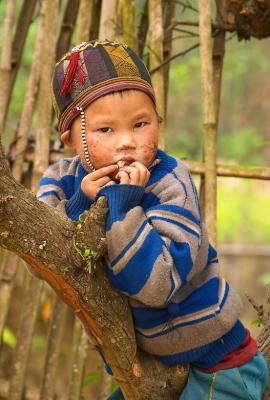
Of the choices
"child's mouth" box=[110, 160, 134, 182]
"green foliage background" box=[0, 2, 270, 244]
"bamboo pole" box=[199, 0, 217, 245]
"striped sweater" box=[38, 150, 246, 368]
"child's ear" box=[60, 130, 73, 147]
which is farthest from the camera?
"green foliage background" box=[0, 2, 270, 244]

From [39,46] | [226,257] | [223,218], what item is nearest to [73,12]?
[39,46]

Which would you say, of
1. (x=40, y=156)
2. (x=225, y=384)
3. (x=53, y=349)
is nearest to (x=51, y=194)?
(x=225, y=384)

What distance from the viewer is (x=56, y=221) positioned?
1.37 m

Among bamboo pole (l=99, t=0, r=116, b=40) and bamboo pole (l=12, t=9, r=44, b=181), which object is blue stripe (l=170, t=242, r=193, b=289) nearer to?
bamboo pole (l=99, t=0, r=116, b=40)

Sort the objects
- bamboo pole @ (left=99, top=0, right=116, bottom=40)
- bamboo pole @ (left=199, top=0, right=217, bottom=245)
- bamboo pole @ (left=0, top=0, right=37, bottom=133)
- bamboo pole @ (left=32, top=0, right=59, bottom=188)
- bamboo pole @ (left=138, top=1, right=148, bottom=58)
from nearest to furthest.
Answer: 1. bamboo pole @ (left=199, top=0, right=217, bottom=245)
2. bamboo pole @ (left=99, top=0, right=116, bottom=40)
3. bamboo pole @ (left=32, top=0, right=59, bottom=188)
4. bamboo pole @ (left=138, top=1, right=148, bottom=58)
5. bamboo pole @ (left=0, top=0, right=37, bottom=133)

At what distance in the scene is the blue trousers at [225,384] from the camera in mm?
1607

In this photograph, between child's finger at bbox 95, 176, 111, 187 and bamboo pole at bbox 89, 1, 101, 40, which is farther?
bamboo pole at bbox 89, 1, 101, 40

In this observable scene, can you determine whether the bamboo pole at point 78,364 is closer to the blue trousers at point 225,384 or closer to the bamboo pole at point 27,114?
the bamboo pole at point 27,114

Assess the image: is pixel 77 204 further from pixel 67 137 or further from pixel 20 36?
pixel 20 36

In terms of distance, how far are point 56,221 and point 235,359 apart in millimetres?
575

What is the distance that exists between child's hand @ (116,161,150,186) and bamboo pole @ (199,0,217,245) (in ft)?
3.84

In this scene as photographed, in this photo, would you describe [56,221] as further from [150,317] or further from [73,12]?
[73,12]

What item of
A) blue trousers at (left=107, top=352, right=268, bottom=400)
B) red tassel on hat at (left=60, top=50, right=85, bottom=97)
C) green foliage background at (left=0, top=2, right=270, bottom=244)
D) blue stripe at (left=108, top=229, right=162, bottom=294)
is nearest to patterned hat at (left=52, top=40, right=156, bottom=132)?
red tassel on hat at (left=60, top=50, right=85, bottom=97)

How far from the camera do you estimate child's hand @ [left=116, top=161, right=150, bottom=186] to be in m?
1.46
